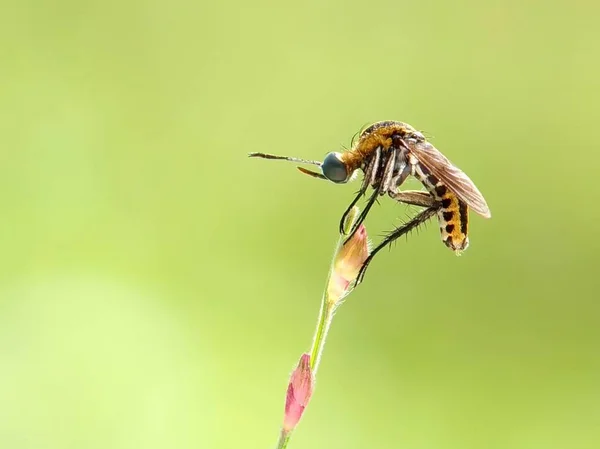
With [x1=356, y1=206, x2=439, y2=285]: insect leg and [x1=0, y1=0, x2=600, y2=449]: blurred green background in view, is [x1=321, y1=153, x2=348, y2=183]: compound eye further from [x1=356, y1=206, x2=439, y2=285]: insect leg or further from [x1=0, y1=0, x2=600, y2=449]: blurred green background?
[x1=0, y1=0, x2=600, y2=449]: blurred green background

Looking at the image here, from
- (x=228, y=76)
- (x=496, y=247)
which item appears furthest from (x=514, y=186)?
(x=228, y=76)

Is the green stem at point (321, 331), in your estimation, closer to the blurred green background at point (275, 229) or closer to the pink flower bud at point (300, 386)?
the pink flower bud at point (300, 386)

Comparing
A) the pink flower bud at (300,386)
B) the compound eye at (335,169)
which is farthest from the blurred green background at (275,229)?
the pink flower bud at (300,386)

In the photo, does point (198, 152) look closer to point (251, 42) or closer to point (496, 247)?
point (251, 42)

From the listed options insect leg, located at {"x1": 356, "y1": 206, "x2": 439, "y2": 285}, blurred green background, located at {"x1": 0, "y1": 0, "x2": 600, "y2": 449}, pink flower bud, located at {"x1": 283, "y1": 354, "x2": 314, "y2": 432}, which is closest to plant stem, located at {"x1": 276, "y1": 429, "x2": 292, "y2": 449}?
pink flower bud, located at {"x1": 283, "y1": 354, "x2": 314, "y2": 432}

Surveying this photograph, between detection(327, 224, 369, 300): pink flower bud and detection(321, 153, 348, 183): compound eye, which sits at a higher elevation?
detection(321, 153, 348, 183): compound eye

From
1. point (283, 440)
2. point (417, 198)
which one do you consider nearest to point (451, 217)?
point (417, 198)

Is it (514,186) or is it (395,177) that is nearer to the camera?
(395,177)
